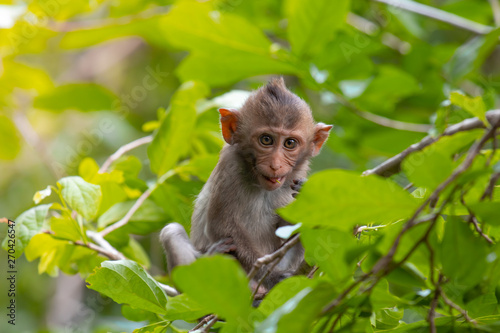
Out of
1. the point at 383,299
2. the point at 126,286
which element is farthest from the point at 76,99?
the point at 383,299

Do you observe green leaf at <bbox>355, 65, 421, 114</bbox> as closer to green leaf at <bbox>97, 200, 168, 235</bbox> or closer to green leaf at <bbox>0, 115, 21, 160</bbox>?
green leaf at <bbox>97, 200, 168, 235</bbox>

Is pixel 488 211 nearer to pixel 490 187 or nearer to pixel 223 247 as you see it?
pixel 490 187

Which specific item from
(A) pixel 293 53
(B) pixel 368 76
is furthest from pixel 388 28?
(A) pixel 293 53

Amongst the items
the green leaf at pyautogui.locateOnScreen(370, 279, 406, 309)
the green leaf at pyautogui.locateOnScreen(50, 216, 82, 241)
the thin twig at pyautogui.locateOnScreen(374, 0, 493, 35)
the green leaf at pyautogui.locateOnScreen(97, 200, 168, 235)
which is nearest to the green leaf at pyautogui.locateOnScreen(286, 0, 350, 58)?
the thin twig at pyautogui.locateOnScreen(374, 0, 493, 35)

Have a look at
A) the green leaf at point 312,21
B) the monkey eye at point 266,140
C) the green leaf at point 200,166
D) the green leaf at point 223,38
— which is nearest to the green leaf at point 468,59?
the green leaf at point 312,21

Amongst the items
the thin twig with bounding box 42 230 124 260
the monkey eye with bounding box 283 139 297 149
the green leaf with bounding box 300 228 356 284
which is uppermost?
the green leaf with bounding box 300 228 356 284

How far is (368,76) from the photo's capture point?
4.45 m

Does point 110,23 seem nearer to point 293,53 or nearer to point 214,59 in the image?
point 214,59

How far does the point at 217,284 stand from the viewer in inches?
53.7

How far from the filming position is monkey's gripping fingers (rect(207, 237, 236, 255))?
128 inches

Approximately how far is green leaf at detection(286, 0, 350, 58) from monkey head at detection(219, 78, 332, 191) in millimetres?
292

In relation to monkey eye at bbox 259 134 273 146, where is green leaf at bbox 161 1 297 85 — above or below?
above

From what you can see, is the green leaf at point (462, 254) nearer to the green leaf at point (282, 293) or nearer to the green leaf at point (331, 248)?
Result: the green leaf at point (331, 248)

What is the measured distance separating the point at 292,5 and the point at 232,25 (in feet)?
1.39
